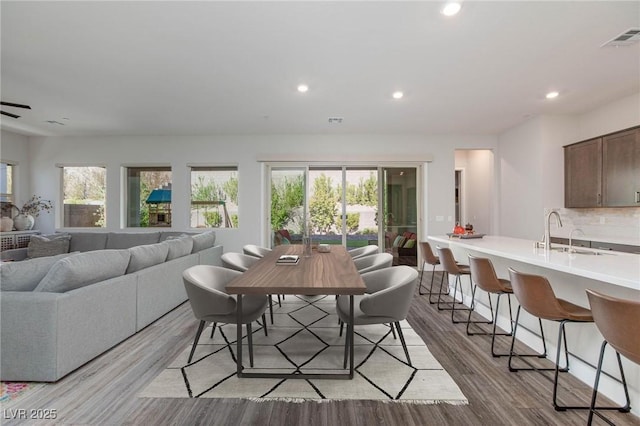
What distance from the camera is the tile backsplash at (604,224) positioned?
4020mm

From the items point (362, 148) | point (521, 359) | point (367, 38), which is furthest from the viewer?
point (362, 148)

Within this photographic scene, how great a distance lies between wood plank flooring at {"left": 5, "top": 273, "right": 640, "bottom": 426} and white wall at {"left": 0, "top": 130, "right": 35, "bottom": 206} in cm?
A: 590

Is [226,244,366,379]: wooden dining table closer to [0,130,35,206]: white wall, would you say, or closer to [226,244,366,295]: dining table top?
[226,244,366,295]: dining table top

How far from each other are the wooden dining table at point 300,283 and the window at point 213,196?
3.81 meters

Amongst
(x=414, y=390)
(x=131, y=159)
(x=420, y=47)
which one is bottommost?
(x=414, y=390)

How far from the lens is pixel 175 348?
2.55 metres

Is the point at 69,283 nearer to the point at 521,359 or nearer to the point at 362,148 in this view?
the point at 521,359

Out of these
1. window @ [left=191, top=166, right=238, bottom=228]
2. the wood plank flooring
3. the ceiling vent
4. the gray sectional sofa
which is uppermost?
the ceiling vent

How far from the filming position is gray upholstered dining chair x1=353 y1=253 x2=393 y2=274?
2.91 m

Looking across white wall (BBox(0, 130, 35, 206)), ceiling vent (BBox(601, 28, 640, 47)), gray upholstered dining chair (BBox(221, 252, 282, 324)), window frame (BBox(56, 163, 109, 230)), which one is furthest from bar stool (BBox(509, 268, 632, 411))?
white wall (BBox(0, 130, 35, 206))

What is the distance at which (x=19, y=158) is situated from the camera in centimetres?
596

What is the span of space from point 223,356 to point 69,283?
1.27 metres

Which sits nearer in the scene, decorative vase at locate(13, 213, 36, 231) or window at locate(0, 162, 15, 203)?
decorative vase at locate(13, 213, 36, 231)

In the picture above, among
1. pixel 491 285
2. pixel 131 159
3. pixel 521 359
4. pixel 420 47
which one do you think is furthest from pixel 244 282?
pixel 131 159
